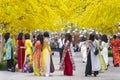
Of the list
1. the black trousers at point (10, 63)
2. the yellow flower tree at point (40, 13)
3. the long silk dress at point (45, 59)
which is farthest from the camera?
the black trousers at point (10, 63)

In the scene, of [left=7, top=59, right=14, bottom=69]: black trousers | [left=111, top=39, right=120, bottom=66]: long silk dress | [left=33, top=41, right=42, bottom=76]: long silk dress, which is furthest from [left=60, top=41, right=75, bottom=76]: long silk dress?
[left=111, top=39, right=120, bottom=66]: long silk dress

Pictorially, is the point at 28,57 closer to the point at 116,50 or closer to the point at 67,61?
the point at 67,61

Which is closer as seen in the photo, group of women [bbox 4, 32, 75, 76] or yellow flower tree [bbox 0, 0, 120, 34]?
yellow flower tree [bbox 0, 0, 120, 34]

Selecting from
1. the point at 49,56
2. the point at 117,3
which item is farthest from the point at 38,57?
the point at 117,3

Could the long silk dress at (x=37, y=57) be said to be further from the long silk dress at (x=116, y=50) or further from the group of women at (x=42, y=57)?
the long silk dress at (x=116, y=50)

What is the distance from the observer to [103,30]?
3994 cm

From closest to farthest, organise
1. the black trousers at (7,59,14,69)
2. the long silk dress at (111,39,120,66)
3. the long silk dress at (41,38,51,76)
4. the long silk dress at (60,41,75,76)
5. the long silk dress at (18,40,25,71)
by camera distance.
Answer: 1. the long silk dress at (41,38,51,76)
2. the long silk dress at (60,41,75,76)
3. the black trousers at (7,59,14,69)
4. the long silk dress at (18,40,25,71)
5. the long silk dress at (111,39,120,66)

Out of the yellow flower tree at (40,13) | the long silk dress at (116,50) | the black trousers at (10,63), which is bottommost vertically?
the black trousers at (10,63)

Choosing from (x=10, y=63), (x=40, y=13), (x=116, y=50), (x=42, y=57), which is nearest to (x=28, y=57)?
(x=10, y=63)

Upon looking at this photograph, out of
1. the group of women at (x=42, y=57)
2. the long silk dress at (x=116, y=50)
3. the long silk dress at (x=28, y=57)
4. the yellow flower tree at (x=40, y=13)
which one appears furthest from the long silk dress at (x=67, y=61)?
the long silk dress at (x=116, y=50)

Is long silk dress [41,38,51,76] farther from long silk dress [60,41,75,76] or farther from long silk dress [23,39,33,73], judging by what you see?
long silk dress [23,39,33,73]

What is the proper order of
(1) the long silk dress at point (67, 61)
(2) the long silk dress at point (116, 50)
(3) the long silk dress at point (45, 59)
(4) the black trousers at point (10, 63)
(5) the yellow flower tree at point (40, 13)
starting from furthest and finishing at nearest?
(2) the long silk dress at point (116, 50)
(4) the black trousers at point (10, 63)
(1) the long silk dress at point (67, 61)
(3) the long silk dress at point (45, 59)
(5) the yellow flower tree at point (40, 13)

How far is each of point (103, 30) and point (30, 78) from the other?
1677 centimetres

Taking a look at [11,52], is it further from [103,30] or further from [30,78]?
[103,30]
